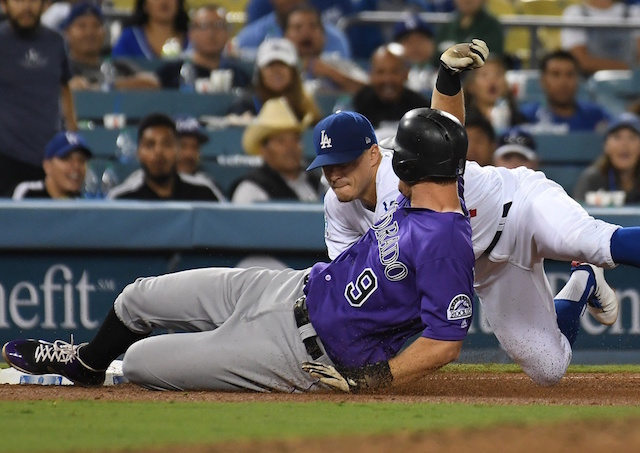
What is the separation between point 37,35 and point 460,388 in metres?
4.65

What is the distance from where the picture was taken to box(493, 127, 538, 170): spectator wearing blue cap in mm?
8125

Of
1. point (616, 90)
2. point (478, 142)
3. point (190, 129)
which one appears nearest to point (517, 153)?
point (478, 142)

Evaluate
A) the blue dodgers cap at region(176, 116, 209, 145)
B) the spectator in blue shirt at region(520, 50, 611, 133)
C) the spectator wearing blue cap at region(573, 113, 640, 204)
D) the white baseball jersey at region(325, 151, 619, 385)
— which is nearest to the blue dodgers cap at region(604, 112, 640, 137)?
the spectator wearing blue cap at region(573, 113, 640, 204)

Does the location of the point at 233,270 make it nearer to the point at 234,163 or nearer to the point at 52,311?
the point at 52,311

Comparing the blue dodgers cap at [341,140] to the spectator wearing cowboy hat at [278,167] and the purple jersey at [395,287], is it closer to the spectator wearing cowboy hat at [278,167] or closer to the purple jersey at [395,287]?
the purple jersey at [395,287]

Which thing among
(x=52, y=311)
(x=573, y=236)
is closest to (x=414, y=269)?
(x=573, y=236)

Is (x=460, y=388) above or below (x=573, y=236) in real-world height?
below

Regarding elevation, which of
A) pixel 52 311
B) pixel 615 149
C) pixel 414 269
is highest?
pixel 414 269

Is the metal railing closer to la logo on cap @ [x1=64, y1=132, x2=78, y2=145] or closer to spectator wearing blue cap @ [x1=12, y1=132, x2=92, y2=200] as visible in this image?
la logo on cap @ [x1=64, y1=132, x2=78, y2=145]

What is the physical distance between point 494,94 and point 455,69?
4.78m

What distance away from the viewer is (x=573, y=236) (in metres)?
4.83

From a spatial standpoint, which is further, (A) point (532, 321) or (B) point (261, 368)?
(A) point (532, 321)

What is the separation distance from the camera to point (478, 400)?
4.75 m

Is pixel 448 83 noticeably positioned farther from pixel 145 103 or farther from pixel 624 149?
pixel 145 103
